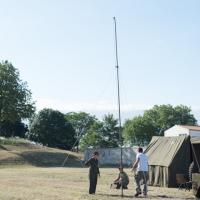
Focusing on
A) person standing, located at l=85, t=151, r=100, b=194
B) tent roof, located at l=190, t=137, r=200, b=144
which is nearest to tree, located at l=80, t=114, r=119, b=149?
tent roof, located at l=190, t=137, r=200, b=144

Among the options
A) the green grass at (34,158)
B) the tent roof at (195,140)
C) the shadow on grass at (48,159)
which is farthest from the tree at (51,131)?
the tent roof at (195,140)

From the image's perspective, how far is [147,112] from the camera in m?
121

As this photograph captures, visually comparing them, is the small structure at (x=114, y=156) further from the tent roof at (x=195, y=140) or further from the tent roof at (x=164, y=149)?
the tent roof at (x=195, y=140)

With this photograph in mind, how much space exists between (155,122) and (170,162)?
91.2 metres

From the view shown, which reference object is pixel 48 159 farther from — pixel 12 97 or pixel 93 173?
pixel 93 173

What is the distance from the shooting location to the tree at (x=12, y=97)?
218ft

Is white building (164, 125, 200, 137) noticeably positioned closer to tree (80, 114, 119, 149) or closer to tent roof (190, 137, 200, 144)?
tent roof (190, 137, 200, 144)

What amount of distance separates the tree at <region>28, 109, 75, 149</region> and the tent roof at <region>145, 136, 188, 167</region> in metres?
65.3

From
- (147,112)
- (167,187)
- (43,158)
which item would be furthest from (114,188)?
(147,112)

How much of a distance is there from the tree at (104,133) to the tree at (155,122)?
121 inches

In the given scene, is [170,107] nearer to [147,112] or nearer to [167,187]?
[147,112]

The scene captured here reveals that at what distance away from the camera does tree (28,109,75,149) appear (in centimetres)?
9371

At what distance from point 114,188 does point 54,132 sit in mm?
70578

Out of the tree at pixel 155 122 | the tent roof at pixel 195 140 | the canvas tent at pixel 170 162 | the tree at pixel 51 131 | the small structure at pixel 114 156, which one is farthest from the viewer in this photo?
the tree at pixel 155 122
